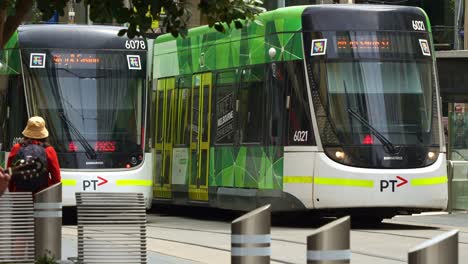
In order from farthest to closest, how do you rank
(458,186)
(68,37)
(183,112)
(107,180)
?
(458,186), (183,112), (68,37), (107,180)

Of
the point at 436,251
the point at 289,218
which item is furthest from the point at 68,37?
the point at 436,251

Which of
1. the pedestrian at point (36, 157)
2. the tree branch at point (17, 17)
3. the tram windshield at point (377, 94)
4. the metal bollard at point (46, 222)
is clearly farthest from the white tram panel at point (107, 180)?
the tree branch at point (17, 17)

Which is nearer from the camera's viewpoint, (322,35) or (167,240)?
(167,240)

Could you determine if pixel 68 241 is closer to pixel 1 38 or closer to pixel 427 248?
pixel 1 38

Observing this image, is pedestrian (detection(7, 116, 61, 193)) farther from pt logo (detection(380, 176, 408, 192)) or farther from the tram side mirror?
pt logo (detection(380, 176, 408, 192))

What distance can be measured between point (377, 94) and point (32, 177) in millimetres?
7214

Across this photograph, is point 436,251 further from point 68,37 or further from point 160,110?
point 160,110

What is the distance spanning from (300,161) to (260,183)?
1138mm

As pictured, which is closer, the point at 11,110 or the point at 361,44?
the point at 361,44

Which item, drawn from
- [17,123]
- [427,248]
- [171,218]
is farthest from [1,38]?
[171,218]

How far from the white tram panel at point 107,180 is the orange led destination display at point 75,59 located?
5.76 feet

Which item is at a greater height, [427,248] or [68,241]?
[427,248]

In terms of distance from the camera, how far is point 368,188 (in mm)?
19500

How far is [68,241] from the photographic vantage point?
1784 cm
